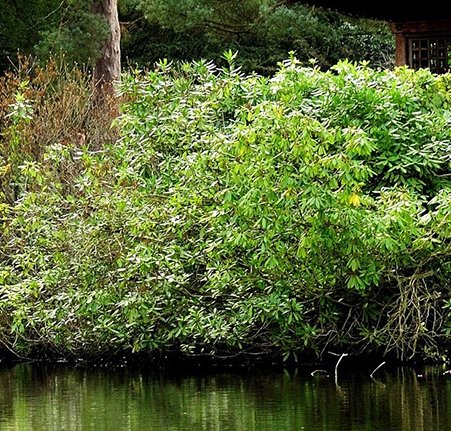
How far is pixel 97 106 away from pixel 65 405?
6311mm

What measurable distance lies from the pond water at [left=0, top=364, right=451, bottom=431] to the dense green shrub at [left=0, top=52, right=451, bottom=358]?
446mm

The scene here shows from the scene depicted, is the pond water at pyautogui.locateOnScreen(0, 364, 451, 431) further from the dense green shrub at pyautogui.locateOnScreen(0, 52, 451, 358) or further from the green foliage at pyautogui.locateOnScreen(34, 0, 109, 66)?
the green foliage at pyautogui.locateOnScreen(34, 0, 109, 66)

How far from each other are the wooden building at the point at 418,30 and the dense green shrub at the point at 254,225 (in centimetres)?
425

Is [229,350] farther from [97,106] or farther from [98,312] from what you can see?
[97,106]

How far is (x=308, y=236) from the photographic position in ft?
34.7

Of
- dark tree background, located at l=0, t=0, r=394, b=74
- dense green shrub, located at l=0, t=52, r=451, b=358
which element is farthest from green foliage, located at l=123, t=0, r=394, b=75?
dense green shrub, located at l=0, t=52, r=451, b=358

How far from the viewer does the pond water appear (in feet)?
28.2

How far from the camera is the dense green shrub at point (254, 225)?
10531 millimetres

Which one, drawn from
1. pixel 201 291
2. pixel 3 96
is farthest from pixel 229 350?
pixel 3 96

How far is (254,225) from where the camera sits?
10.9m

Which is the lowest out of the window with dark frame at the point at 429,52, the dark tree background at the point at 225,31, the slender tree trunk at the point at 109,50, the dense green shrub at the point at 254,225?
the dense green shrub at the point at 254,225

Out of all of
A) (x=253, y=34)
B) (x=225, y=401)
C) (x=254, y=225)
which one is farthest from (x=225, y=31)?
(x=225, y=401)

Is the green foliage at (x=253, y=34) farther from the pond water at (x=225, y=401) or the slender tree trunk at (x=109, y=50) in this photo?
the pond water at (x=225, y=401)

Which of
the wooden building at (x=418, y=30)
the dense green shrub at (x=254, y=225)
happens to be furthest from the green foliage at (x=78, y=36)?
the dense green shrub at (x=254, y=225)
